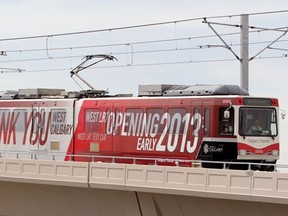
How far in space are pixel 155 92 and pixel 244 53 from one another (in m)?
3.91

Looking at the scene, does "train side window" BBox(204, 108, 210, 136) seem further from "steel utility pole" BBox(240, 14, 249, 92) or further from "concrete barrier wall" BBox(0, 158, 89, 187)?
"concrete barrier wall" BBox(0, 158, 89, 187)

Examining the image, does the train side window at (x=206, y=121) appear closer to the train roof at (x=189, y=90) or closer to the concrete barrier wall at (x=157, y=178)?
the train roof at (x=189, y=90)

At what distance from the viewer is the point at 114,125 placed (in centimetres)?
3162

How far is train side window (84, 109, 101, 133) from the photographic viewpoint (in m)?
32.3

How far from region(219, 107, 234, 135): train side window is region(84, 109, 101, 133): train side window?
6236 millimetres

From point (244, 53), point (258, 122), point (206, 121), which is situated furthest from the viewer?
point (244, 53)

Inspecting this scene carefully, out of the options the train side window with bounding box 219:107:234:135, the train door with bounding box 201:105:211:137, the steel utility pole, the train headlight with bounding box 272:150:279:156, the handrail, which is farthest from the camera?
the steel utility pole

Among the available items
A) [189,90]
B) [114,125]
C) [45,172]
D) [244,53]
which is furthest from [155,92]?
[45,172]

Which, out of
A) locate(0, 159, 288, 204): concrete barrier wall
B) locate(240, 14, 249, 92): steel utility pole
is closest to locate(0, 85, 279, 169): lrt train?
locate(0, 159, 288, 204): concrete barrier wall

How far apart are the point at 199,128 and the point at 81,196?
554 centimetres

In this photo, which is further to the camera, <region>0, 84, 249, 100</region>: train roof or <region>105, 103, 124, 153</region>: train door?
<region>105, 103, 124, 153</region>: train door

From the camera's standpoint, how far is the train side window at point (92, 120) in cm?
3234

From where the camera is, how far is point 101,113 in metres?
32.2

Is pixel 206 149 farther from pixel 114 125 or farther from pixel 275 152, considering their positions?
pixel 114 125
